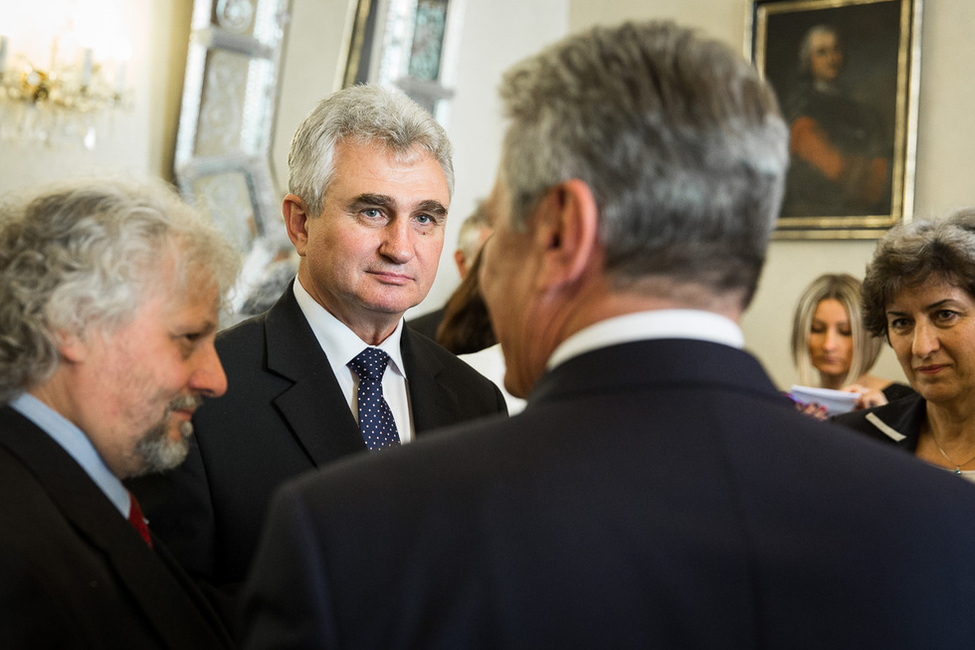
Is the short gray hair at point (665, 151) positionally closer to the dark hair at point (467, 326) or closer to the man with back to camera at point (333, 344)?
the man with back to camera at point (333, 344)

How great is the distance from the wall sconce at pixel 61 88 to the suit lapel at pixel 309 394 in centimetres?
275

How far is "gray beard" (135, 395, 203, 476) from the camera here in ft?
5.54

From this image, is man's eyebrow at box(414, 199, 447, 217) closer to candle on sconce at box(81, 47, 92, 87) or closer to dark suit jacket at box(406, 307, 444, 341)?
dark suit jacket at box(406, 307, 444, 341)

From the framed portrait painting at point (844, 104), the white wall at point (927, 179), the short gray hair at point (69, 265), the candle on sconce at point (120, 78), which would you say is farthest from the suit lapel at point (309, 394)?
the framed portrait painting at point (844, 104)

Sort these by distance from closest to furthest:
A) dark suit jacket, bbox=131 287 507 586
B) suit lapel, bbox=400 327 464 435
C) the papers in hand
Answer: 1. dark suit jacket, bbox=131 287 507 586
2. suit lapel, bbox=400 327 464 435
3. the papers in hand

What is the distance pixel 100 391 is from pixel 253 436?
20.3 inches

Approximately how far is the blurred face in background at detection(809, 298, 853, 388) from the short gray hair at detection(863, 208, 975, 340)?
2.54 metres

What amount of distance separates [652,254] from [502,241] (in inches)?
8.3

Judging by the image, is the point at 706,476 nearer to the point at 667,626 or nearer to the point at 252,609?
the point at 667,626

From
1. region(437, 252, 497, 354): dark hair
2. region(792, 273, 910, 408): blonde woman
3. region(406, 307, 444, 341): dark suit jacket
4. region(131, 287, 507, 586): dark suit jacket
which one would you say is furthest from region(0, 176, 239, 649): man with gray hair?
region(792, 273, 910, 408): blonde woman

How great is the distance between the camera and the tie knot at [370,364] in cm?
232

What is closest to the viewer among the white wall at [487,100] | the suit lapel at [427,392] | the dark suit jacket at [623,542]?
the dark suit jacket at [623,542]

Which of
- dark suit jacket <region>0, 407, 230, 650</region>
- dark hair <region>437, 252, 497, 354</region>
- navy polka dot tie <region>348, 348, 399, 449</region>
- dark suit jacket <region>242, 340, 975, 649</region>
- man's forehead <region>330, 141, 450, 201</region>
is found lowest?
dark suit jacket <region>0, 407, 230, 650</region>

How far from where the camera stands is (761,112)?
116 cm
